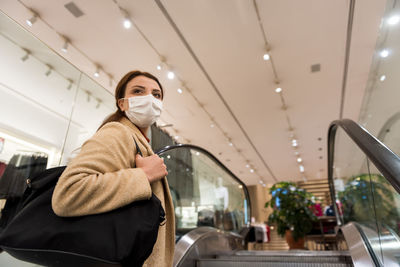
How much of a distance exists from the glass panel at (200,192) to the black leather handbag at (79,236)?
2079mm

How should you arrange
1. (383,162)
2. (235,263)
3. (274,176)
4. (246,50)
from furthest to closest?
1. (274,176)
2. (246,50)
3. (235,263)
4. (383,162)

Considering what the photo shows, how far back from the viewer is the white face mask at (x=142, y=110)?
53.7 inches

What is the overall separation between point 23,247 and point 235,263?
224 cm

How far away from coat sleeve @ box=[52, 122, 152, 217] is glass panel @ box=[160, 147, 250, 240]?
6.34 feet

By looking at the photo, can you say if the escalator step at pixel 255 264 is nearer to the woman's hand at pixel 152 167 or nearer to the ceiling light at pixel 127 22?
the woman's hand at pixel 152 167

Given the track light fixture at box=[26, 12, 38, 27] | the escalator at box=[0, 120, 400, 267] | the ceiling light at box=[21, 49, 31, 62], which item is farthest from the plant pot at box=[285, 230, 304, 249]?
the track light fixture at box=[26, 12, 38, 27]

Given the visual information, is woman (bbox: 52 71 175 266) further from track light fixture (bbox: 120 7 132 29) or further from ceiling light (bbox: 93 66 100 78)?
ceiling light (bbox: 93 66 100 78)

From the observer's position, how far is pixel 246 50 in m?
5.27

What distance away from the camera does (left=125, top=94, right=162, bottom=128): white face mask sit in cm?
136

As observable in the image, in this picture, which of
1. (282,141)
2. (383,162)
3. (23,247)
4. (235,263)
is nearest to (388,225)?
(383,162)

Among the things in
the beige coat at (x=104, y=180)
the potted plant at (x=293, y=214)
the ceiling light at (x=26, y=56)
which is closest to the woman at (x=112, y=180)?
the beige coat at (x=104, y=180)

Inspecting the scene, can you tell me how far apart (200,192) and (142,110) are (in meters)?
3.14

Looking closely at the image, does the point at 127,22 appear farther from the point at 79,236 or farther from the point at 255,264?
the point at 79,236

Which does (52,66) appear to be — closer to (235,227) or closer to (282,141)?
(235,227)
